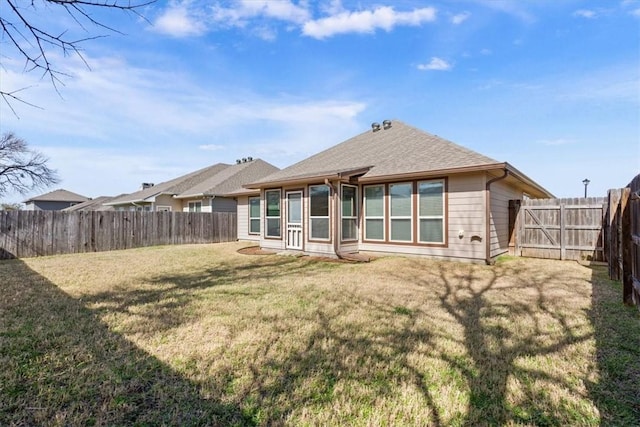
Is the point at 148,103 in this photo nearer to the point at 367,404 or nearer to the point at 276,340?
the point at 276,340

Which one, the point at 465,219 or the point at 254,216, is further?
the point at 254,216

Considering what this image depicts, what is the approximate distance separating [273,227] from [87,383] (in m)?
9.47

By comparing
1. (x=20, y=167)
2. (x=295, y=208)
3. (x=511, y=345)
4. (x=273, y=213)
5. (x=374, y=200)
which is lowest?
(x=511, y=345)

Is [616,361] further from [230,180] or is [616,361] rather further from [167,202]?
[167,202]

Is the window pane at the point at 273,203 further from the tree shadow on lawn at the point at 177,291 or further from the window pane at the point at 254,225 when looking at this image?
the tree shadow on lawn at the point at 177,291

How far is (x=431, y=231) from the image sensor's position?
896 cm

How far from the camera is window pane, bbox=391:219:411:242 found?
932 centimetres

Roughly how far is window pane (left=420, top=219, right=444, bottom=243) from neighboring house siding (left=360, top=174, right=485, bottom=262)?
0.72ft

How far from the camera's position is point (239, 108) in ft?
47.9

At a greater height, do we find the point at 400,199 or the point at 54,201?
the point at 54,201

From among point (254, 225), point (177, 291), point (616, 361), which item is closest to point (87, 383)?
point (177, 291)

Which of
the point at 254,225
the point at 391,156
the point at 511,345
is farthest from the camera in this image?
the point at 254,225

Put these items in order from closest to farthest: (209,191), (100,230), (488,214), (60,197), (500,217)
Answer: (488,214) → (500,217) → (100,230) → (209,191) → (60,197)

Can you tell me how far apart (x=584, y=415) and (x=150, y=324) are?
4.12 meters
